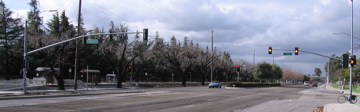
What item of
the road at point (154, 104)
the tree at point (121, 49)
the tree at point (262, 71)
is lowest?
the road at point (154, 104)

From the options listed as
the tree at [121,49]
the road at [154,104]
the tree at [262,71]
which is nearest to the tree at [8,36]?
the tree at [121,49]

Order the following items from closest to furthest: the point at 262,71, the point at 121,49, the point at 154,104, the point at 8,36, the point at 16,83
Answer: the point at 154,104
the point at 16,83
the point at 121,49
the point at 8,36
the point at 262,71

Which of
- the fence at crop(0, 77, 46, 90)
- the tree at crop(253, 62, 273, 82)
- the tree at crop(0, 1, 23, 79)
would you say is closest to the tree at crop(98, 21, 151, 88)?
the fence at crop(0, 77, 46, 90)

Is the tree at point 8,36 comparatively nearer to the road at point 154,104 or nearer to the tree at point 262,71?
the road at point 154,104

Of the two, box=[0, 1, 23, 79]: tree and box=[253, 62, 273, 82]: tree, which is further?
box=[253, 62, 273, 82]: tree

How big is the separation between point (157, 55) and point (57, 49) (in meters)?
25.4

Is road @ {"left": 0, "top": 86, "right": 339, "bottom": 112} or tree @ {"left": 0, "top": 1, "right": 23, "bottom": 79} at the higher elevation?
tree @ {"left": 0, "top": 1, "right": 23, "bottom": 79}

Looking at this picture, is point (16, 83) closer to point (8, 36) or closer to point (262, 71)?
point (8, 36)

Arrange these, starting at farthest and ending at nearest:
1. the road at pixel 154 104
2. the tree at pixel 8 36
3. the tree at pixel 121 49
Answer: the tree at pixel 8 36 → the tree at pixel 121 49 → the road at pixel 154 104

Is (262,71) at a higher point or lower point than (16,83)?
higher

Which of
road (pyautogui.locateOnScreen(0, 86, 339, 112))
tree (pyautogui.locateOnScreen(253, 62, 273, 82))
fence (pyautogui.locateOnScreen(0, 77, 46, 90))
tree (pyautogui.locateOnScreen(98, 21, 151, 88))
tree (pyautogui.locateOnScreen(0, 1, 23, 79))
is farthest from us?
tree (pyautogui.locateOnScreen(253, 62, 273, 82))

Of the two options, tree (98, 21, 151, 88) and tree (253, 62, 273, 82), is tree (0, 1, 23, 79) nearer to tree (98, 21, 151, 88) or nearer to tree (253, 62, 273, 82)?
tree (98, 21, 151, 88)

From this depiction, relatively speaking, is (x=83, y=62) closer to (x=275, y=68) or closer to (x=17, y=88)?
(x=17, y=88)

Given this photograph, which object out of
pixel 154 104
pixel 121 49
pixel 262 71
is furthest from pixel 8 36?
pixel 262 71
